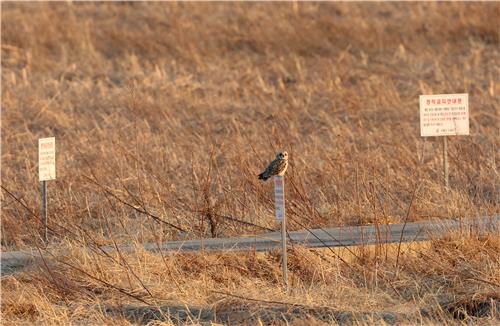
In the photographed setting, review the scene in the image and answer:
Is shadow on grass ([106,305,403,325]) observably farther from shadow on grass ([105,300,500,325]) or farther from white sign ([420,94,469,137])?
white sign ([420,94,469,137])

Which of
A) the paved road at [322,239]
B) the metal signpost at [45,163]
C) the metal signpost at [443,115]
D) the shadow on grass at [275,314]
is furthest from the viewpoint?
the metal signpost at [443,115]

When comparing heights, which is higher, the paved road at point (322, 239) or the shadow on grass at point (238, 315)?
the paved road at point (322, 239)

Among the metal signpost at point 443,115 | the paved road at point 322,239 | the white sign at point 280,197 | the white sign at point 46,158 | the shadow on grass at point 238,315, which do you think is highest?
the metal signpost at point 443,115

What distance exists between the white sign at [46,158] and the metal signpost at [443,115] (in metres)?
4.61

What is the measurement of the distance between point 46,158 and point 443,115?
4.98 metres

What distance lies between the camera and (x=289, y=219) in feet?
40.3

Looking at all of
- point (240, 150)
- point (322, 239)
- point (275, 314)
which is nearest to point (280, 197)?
point (275, 314)

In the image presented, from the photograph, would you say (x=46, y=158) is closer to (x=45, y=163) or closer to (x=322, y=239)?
(x=45, y=163)

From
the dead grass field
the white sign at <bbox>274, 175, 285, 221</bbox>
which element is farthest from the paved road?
the white sign at <bbox>274, 175, 285, 221</bbox>

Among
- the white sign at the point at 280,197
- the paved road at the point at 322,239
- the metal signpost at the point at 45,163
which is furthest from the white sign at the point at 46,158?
the white sign at the point at 280,197

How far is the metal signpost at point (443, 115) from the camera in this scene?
46.5ft

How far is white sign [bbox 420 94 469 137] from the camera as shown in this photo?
14.2 meters

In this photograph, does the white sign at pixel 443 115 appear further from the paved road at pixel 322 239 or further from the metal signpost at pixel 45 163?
the metal signpost at pixel 45 163

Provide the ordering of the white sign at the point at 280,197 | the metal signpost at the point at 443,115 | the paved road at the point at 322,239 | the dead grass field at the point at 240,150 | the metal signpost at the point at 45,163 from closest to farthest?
the white sign at the point at 280,197 < the dead grass field at the point at 240,150 < the paved road at the point at 322,239 < the metal signpost at the point at 45,163 < the metal signpost at the point at 443,115
